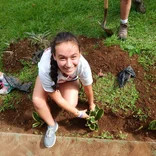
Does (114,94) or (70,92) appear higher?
(70,92)

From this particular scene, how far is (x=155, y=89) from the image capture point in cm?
265

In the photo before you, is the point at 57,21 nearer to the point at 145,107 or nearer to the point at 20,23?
the point at 20,23

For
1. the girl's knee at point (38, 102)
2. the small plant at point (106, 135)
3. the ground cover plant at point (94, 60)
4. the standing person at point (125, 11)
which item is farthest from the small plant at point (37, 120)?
the standing person at point (125, 11)

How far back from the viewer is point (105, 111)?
2535 millimetres

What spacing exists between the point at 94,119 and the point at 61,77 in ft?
1.84

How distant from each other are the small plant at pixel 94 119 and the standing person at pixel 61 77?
0.05 m

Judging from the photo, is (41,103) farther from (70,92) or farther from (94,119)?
(94,119)

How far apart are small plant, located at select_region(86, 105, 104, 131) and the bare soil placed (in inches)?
3.1

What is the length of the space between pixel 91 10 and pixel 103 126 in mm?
2249

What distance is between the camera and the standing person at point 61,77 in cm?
186

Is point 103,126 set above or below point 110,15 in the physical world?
below

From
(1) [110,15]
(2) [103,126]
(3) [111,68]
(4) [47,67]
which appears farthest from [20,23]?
(2) [103,126]

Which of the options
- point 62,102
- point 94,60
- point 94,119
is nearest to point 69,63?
point 62,102

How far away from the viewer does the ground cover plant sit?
2.46 m
